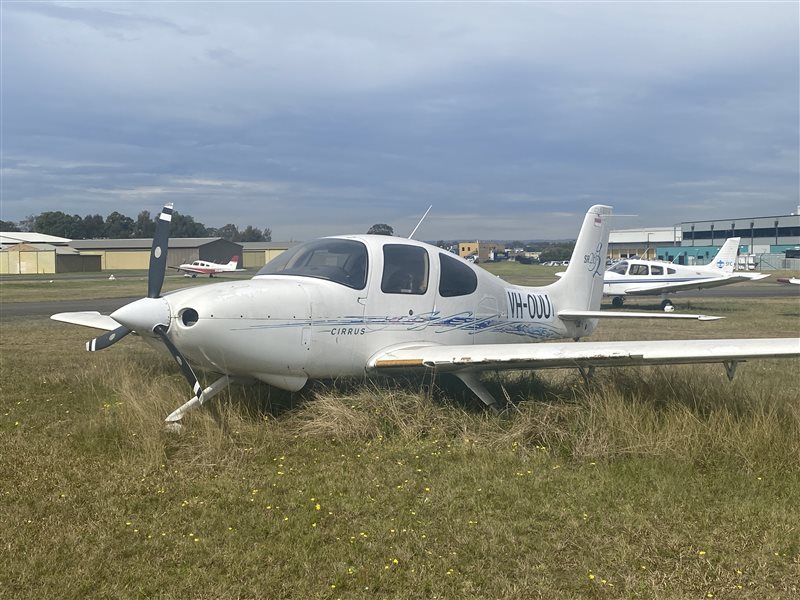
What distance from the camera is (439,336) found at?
7309 mm

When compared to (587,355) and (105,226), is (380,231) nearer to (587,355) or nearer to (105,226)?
(587,355)

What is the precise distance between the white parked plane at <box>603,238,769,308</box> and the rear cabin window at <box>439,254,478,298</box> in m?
18.0

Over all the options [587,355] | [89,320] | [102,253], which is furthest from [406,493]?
[102,253]

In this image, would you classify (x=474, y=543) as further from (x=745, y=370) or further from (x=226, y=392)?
(x=745, y=370)

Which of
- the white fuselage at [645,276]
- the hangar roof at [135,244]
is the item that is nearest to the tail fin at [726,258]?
the white fuselage at [645,276]

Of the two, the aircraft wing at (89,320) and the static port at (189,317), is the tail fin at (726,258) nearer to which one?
the aircraft wing at (89,320)

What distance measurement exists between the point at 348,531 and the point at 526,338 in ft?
17.0

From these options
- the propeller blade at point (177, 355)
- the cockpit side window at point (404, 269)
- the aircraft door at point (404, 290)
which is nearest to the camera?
the propeller blade at point (177, 355)

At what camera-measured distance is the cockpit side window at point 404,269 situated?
22.8 ft

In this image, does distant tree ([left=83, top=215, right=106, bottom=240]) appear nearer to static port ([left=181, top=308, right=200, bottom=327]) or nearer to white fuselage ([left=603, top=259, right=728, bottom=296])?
white fuselage ([left=603, top=259, right=728, bottom=296])

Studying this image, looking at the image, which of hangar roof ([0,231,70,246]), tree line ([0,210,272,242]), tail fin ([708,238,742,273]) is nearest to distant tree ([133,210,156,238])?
tree line ([0,210,272,242])

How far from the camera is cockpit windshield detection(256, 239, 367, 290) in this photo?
668cm

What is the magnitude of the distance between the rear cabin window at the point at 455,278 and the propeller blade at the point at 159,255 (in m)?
2.99

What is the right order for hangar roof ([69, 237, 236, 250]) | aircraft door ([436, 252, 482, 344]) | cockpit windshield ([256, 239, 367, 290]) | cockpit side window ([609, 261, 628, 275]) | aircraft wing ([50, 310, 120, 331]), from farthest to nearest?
hangar roof ([69, 237, 236, 250]) < cockpit side window ([609, 261, 628, 275]) < aircraft wing ([50, 310, 120, 331]) < aircraft door ([436, 252, 482, 344]) < cockpit windshield ([256, 239, 367, 290])
